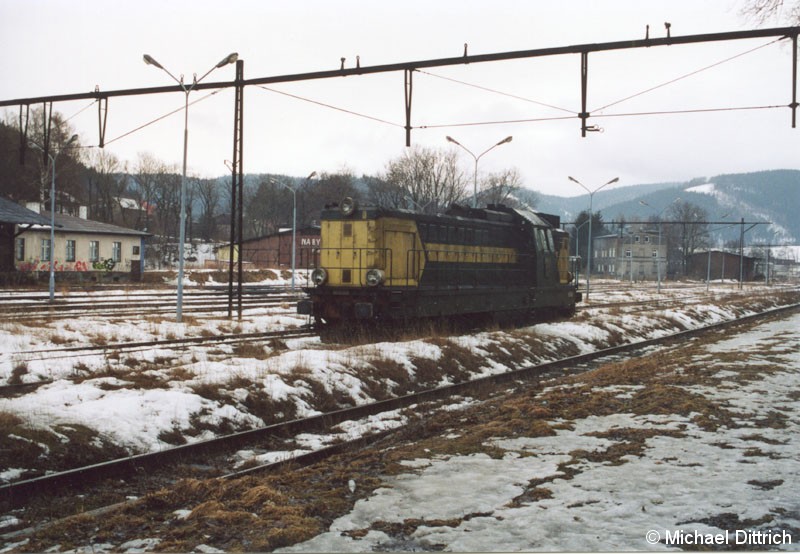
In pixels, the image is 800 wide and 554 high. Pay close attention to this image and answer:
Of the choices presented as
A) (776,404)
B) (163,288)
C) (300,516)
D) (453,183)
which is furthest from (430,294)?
(453,183)

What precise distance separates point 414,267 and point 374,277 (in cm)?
145

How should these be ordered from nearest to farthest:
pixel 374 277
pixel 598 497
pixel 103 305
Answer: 1. pixel 598 497
2. pixel 374 277
3. pixel 103 305

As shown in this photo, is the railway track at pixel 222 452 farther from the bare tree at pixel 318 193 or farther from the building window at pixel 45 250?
the bare tree at pixel 318 193

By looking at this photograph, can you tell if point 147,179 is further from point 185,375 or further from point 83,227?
point 185,375

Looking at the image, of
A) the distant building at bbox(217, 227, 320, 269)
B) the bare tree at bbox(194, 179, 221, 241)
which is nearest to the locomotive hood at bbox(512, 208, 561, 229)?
the distant building at bbox(217, 227, 320, 269)

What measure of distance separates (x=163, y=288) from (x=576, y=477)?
34318 mm

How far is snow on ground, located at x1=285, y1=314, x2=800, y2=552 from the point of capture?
5.09 m

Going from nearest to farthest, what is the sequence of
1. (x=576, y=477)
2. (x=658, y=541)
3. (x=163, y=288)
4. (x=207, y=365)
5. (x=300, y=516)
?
(x=658, y=541)
(x=300, y=516)
(x=576, y=477)
(x=207, y=365)
(x=163, y=288)

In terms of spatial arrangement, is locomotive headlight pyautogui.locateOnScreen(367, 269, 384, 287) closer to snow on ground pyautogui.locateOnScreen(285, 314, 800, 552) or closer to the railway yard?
the railway yard

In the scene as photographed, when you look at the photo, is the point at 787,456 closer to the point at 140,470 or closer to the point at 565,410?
the point at 565,410

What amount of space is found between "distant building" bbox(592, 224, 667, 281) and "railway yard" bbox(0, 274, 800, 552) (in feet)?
364

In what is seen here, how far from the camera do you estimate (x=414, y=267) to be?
704 inches

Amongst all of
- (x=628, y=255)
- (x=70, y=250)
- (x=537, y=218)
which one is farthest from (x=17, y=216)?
(x=628, y=255)

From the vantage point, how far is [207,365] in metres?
11.6
